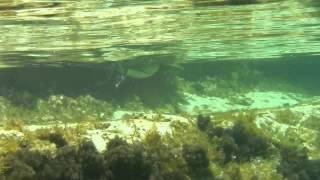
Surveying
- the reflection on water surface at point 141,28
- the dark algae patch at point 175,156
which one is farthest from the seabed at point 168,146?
the reflection on water surface at point 141,28

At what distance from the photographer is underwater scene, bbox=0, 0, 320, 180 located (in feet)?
30.3

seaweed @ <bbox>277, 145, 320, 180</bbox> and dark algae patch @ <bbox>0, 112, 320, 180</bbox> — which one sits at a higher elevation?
dark algae patch @ <bbox>0, 112, 320, 180</bbox>

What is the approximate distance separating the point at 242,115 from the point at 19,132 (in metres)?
6.87

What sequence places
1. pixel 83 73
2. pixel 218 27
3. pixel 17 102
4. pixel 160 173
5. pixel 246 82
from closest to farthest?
pixel 160 173 → pixel 218 27 → pixel 17 102 → pixel 83 73 → pixel 246 82

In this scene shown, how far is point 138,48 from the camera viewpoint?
89.4 feet

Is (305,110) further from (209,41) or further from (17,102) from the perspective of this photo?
(17,102)

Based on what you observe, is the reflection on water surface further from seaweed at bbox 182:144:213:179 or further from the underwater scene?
seaweed at bbox 182:144:213:179

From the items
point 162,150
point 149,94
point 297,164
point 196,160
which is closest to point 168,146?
point 162,150

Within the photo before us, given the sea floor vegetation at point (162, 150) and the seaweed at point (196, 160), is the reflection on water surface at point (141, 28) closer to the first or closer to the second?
the sea floor vegetation at point (162, 150)

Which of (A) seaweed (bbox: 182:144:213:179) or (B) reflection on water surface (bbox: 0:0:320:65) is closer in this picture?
(A) seaweed (bbox: 182:144:213:179)

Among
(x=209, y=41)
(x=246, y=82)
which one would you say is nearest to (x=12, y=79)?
(x=209, y=41)

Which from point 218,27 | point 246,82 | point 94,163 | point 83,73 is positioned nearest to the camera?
point 94,163

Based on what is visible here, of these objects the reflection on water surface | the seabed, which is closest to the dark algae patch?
the seabed

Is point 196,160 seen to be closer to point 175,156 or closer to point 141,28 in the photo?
point 175,156
